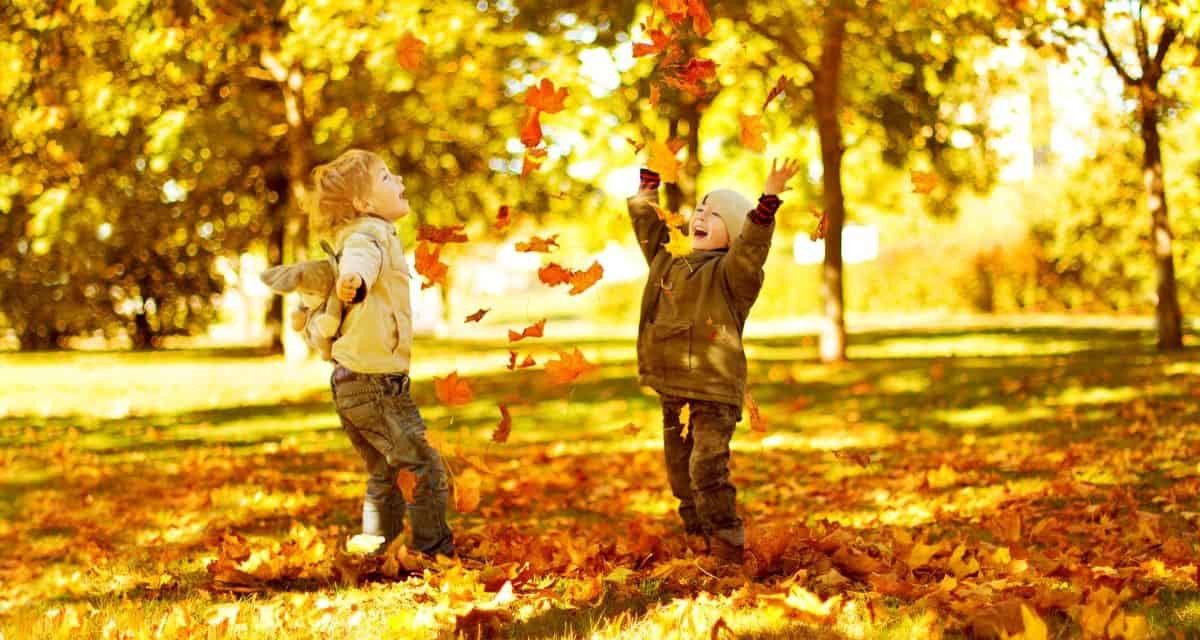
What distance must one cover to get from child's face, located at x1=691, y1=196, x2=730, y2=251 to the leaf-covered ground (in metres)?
0.81

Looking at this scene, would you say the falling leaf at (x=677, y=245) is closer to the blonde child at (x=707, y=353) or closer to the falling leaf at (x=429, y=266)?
the blonde child at (x=707, y=353)

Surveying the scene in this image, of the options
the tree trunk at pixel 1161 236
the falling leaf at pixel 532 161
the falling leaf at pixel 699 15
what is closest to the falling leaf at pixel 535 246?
the falling leaf at pixel 532 161

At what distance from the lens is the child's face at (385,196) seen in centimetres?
489

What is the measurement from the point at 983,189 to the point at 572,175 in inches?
282

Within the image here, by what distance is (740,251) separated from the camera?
179 inches

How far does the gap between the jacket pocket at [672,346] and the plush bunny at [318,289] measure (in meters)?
1.26

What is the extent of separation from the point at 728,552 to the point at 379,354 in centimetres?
158

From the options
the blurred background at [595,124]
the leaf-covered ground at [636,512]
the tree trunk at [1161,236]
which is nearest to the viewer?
the leaf-covered ground at [636,512]

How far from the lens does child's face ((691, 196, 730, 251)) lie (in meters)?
4.98

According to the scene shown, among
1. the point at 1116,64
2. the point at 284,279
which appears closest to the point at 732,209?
the point at 284,279

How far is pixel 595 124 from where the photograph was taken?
43.4 ft

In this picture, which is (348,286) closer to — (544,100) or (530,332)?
(530,332)

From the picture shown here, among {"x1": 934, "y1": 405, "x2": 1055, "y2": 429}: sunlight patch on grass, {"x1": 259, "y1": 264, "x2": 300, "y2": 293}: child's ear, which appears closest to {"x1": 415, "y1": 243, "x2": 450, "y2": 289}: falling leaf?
{"x1": 259, "y1": 264, "x2": 300, "y2": 293}: child's ear

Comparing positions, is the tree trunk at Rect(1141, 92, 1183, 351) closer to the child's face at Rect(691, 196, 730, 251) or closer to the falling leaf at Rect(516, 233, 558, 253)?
the child's face at Rect(691, 196, 730, 251)
